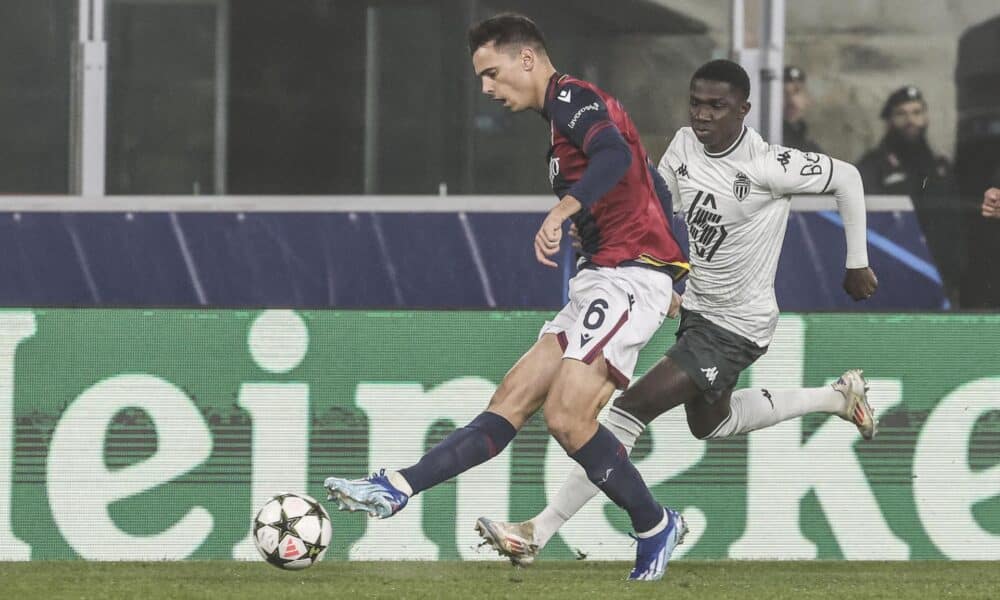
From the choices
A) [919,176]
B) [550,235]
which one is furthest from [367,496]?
[919,176]

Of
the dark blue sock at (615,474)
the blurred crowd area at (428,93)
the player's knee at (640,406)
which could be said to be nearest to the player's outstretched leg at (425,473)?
the dark blue sock at (615,474)

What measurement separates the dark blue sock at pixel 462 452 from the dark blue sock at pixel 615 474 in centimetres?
24

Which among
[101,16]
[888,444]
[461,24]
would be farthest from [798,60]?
[101,16]

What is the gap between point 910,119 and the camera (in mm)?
9352

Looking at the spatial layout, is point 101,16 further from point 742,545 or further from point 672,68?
point 742,545

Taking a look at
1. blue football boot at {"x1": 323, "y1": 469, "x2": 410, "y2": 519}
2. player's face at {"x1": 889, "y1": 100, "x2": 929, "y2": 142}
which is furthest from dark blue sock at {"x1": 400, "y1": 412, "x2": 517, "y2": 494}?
player's face at {"x1": 889, "y1": 100, "x2": 929, "y2": 142}

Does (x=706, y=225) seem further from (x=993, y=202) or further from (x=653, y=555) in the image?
(x=653, y=555)

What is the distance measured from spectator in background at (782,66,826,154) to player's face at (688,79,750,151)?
209cm

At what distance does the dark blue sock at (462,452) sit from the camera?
615 cm

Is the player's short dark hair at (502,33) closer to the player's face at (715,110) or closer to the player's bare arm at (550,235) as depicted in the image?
the player's bare arm at (550,235)

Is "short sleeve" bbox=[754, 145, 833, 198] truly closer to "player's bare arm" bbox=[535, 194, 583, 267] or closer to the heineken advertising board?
the heineken advertising board

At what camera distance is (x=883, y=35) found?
9.35m

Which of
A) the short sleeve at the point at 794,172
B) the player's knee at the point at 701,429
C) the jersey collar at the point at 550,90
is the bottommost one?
the player's knee at the point at 701,429

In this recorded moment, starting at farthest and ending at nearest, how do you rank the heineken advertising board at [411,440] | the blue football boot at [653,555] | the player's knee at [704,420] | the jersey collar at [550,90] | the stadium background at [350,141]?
1. the stadium background at [350,141]
2. the heineken advertising board at [411,440]
3. the player's knee at [704,420]
4. the blue football boot at [653,555]
5. the jersey collar at [550,90]
